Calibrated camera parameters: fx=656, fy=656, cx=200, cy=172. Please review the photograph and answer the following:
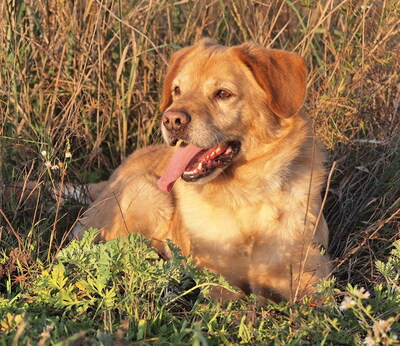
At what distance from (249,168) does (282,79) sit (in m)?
0.54

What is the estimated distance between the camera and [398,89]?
4926 millimetres

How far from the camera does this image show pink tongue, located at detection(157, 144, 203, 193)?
3.75 metres

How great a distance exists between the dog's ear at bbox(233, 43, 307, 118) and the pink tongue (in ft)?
1.69

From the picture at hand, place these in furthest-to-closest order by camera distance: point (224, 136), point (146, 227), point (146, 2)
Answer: point (146, 2) → point (146, 227) → point (224, 136)

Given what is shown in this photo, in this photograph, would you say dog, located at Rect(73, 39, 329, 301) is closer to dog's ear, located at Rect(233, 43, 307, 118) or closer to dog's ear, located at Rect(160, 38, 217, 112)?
dog's ear, located at Rect(233, 43, 307, 118)

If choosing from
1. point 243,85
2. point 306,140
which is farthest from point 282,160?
point 243,85

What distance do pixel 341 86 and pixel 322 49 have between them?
3.03 feet

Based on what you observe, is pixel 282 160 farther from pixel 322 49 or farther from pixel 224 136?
pixel 322 49

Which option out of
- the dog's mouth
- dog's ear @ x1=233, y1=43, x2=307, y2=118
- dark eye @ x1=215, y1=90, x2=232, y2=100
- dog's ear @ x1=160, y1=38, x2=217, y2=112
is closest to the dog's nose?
the dog's mouth

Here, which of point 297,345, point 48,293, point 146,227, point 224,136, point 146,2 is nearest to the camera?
point 297,345

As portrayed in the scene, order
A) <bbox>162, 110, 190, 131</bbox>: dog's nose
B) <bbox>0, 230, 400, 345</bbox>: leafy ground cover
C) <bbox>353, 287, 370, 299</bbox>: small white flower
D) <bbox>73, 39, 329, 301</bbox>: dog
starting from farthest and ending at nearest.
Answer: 1. <bbox>73, 39, 329, 301</bbox>: dog
2. <bbox>162, 110, 190, 131</bbox>: dog's nose
3. <bbox>0, 230, 400, 345</bbox>: leafy ground cover
4. <bbox>353, 287, 370, 299</bbox>: small white flower

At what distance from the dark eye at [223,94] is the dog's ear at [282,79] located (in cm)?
18

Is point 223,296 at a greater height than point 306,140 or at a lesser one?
lesser

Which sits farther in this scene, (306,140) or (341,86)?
(341,86)
